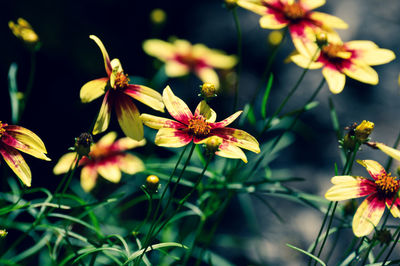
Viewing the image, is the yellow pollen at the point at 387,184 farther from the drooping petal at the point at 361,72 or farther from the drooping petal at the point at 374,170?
the drooping petal at the point at 361,72

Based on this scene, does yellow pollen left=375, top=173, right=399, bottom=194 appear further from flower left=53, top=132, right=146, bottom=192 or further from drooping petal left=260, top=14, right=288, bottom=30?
flower left=53, top=132, right=146, bottom=192

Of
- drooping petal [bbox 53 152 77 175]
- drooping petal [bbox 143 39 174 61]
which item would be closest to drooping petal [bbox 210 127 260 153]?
drooping petal [bbox 53 152 77 175]

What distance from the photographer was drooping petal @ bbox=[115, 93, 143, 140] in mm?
659

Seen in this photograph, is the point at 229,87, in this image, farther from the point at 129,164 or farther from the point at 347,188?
the point at 347,188

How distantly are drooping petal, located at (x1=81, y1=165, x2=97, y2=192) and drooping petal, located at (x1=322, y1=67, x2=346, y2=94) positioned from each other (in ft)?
1.67

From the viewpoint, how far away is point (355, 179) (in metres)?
0.65

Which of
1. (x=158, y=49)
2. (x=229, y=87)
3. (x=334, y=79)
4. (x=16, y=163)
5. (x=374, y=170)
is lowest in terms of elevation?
(x=16, y=163)

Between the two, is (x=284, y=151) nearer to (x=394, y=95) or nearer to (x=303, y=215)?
(x=303, y=215)

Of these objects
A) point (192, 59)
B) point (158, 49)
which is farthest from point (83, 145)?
point (192, 59)

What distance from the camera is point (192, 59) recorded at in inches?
63.4

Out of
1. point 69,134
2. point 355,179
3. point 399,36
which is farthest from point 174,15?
point 355,179

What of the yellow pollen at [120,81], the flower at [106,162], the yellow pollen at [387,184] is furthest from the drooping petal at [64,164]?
the yellow pollen at [387,184]

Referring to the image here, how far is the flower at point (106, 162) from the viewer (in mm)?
899

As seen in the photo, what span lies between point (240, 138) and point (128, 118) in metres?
0.17
